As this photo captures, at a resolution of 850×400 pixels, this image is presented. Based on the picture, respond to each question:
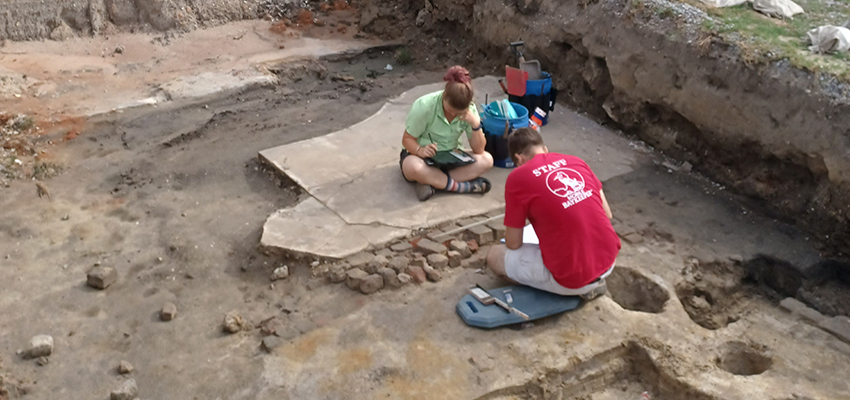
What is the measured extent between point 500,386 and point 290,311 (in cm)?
141

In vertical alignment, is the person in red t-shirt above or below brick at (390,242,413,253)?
above

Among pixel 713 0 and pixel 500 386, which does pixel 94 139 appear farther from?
pixel 713 0

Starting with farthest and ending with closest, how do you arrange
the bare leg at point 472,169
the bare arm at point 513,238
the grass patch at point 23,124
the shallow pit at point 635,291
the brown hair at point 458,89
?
the grass patch at point 23,124 < the bare leg at point 472,169 < the brown hair at point 458,89 < the shallow pit at point 635,291 < the bare arm at point 513,238

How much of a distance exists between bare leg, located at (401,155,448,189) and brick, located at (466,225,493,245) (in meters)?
0.51

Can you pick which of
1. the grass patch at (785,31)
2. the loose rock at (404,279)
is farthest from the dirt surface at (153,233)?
the grass patch at (785,31)

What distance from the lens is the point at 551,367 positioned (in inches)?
140

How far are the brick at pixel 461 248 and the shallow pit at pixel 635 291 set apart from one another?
947 millimetres

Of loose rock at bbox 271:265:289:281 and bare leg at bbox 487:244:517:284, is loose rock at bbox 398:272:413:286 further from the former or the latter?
loose rock at bbox 271:265:289:281

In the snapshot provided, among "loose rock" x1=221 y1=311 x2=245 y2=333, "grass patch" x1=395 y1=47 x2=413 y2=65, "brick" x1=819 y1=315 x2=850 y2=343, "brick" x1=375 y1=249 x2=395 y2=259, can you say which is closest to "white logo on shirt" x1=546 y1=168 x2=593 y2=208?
"brick" x1=375 y1=249 x2=395 y2=259

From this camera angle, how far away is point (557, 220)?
3725 mm

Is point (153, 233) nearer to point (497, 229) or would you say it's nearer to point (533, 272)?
point (497, 229)

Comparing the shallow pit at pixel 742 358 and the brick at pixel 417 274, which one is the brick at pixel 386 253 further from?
the shallow pit at pixel 742 358

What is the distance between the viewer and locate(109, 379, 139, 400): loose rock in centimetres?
341

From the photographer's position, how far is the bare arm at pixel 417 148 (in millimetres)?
4945
